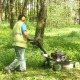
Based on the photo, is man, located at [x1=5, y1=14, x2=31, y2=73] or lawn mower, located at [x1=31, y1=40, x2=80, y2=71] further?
lawn mower, located at [x1=31, y1=40, x2=80, y2=71]

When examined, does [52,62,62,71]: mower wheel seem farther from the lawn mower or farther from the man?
the man

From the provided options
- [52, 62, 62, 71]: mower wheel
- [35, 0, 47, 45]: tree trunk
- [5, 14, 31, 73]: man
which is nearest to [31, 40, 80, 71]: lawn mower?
[52, 62, 62, 71]: mower wheel

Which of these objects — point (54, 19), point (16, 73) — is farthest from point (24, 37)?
point (54, 19)

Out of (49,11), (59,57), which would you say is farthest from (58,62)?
(49,11)

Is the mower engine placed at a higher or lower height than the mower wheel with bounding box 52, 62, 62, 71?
higher

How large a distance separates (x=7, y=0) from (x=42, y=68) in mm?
43671

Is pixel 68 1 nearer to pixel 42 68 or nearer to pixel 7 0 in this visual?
pixel 42 68

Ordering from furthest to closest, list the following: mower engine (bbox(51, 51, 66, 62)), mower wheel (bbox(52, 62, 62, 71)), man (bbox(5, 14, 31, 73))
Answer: mower engine (bbox(51, 51, 66, 62))
mower wheel (bbox(52, 62, 62, 71))
man (bbox(5, 14, 31, 73))

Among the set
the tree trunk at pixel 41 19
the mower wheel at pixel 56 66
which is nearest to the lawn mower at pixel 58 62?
the mower wheel at pixel 56 66

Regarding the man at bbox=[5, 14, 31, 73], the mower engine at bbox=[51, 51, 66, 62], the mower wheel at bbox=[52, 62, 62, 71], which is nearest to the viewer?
the man at bbox=[5, 14, 31, 73]

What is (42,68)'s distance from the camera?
11.6m

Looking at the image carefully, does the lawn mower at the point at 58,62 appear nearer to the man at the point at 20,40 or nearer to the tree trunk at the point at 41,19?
the man at the point at 20,40

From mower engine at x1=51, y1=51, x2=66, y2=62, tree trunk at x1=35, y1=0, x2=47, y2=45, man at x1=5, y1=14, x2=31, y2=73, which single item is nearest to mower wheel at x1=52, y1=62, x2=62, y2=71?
mower engine at x1=51, y1=51, x2=66, y2=62

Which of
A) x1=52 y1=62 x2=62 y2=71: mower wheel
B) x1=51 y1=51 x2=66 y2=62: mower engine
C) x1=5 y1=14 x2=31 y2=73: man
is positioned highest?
x1=5 y1=14 x2=31 y2=73: man
